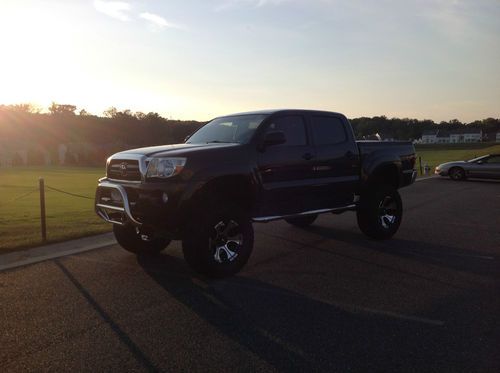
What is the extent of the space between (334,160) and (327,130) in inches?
19.7

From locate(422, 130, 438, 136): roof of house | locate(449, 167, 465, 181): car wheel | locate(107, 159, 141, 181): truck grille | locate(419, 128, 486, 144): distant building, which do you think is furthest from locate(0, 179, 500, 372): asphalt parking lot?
locate(422, 130, 438, 136): roof of house

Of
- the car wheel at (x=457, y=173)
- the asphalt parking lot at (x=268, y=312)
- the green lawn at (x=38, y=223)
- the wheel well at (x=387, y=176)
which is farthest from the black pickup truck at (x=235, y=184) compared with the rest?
the car wheel at (x=457, y=173)

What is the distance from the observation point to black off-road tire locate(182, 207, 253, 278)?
5.49 meters

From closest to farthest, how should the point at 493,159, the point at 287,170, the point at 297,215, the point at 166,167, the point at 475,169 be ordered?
1. the point at 166,167
2. the point at 287,170
3. the point at 297,215
4. the point at 475,169
5. the point at 493,159

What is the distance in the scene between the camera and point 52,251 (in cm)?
727

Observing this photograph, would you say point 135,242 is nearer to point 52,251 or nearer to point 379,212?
point 52,251

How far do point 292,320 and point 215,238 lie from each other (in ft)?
5.56

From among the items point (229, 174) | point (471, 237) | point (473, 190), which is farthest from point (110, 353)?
point (473, 190)

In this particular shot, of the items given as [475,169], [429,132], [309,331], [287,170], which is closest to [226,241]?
[287,170]

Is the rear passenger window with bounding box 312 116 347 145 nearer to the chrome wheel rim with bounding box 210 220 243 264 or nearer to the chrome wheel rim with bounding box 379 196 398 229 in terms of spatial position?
the chrome wheel rim with bounding box 379 196 398 229

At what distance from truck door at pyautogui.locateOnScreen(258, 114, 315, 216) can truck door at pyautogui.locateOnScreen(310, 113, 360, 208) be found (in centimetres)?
22

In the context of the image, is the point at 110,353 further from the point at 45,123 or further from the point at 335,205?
the point at 45,123

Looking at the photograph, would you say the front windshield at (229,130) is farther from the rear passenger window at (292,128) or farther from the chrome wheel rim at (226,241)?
the chrome wheel rim at (226,241)

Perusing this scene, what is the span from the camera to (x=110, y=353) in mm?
3729
